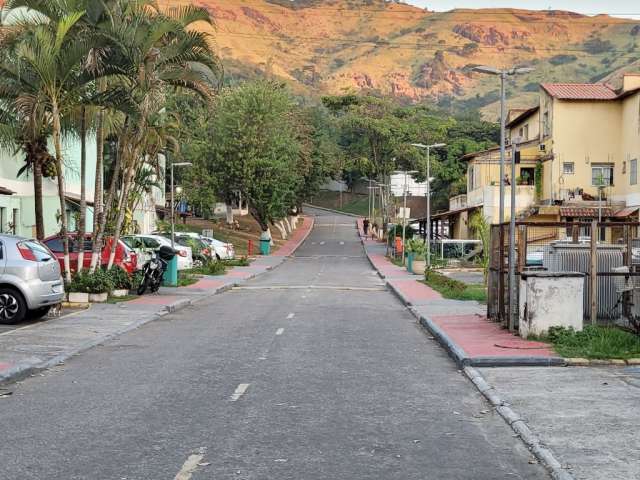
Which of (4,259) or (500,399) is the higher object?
(4,259)

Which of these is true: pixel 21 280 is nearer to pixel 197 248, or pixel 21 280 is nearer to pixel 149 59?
pixel 149 59

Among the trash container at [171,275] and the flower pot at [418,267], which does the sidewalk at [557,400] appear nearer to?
the trash container at [171,275]

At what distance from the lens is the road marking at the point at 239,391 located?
1052cm

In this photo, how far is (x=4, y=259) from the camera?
18359 mm

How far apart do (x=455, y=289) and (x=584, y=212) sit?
1021 inches

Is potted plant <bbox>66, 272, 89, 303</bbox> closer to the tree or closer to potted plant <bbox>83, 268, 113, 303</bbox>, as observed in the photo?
potted plant <bbox>83, 268, 113, 303</bbox>

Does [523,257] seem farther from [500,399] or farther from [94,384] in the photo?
[94,384]

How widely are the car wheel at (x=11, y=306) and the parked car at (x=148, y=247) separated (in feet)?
34.7

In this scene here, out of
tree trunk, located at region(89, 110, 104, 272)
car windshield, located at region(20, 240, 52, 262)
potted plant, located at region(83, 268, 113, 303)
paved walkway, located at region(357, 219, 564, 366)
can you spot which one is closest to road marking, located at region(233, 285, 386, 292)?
paved walkway, located at region(357, 219, 564, 366)

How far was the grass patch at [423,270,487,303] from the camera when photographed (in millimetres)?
26877

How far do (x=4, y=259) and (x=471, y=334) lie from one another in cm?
924

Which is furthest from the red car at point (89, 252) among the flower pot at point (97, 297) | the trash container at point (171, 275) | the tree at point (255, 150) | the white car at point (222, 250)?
the tree at point (255, 150)

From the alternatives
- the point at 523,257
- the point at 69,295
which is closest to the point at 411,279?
the point at 69,295

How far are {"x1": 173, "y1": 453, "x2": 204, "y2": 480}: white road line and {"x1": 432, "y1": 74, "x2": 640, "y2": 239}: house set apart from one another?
45898 mm
